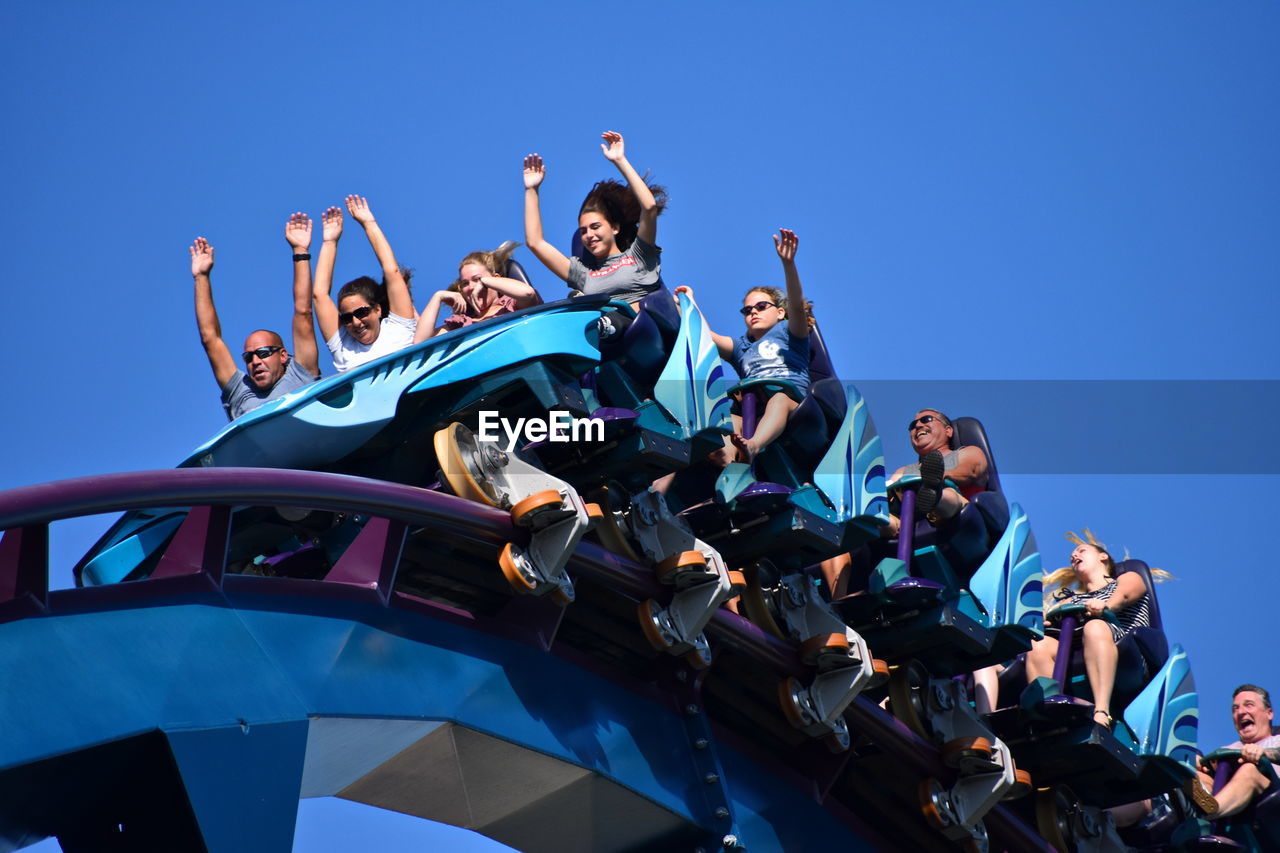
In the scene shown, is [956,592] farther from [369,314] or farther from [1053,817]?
[369,314]

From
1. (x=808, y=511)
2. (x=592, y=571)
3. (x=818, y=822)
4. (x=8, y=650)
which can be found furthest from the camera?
(x=818, y=822)

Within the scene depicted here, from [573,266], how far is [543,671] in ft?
5.59

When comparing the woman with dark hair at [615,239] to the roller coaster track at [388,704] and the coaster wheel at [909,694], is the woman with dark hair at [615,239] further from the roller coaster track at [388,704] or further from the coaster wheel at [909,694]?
the coaster wheel at [909,694]

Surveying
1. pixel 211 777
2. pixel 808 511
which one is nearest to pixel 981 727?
pixel 808 511

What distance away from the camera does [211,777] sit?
21.4 ft

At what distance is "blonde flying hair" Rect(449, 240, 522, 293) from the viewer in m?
8.58

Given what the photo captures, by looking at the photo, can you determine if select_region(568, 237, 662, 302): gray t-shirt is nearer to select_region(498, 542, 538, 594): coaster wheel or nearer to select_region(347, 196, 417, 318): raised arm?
select_region(347, 196, 417, 318): raised arm

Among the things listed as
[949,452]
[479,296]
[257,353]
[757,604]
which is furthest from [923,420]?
[257,353]

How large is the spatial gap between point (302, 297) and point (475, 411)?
130 cm

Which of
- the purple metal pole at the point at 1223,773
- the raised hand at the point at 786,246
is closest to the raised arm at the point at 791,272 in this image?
the raised hand at the point at 786,246

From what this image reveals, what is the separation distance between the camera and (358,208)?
9094 mm

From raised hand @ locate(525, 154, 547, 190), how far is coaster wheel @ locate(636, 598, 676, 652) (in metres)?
2.00

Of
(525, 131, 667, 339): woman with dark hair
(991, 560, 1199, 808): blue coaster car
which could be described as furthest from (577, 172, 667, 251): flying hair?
(991, 560, 1199, 808): blue coaster car

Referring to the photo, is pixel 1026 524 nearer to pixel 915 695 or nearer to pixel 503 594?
pixel 915 695
